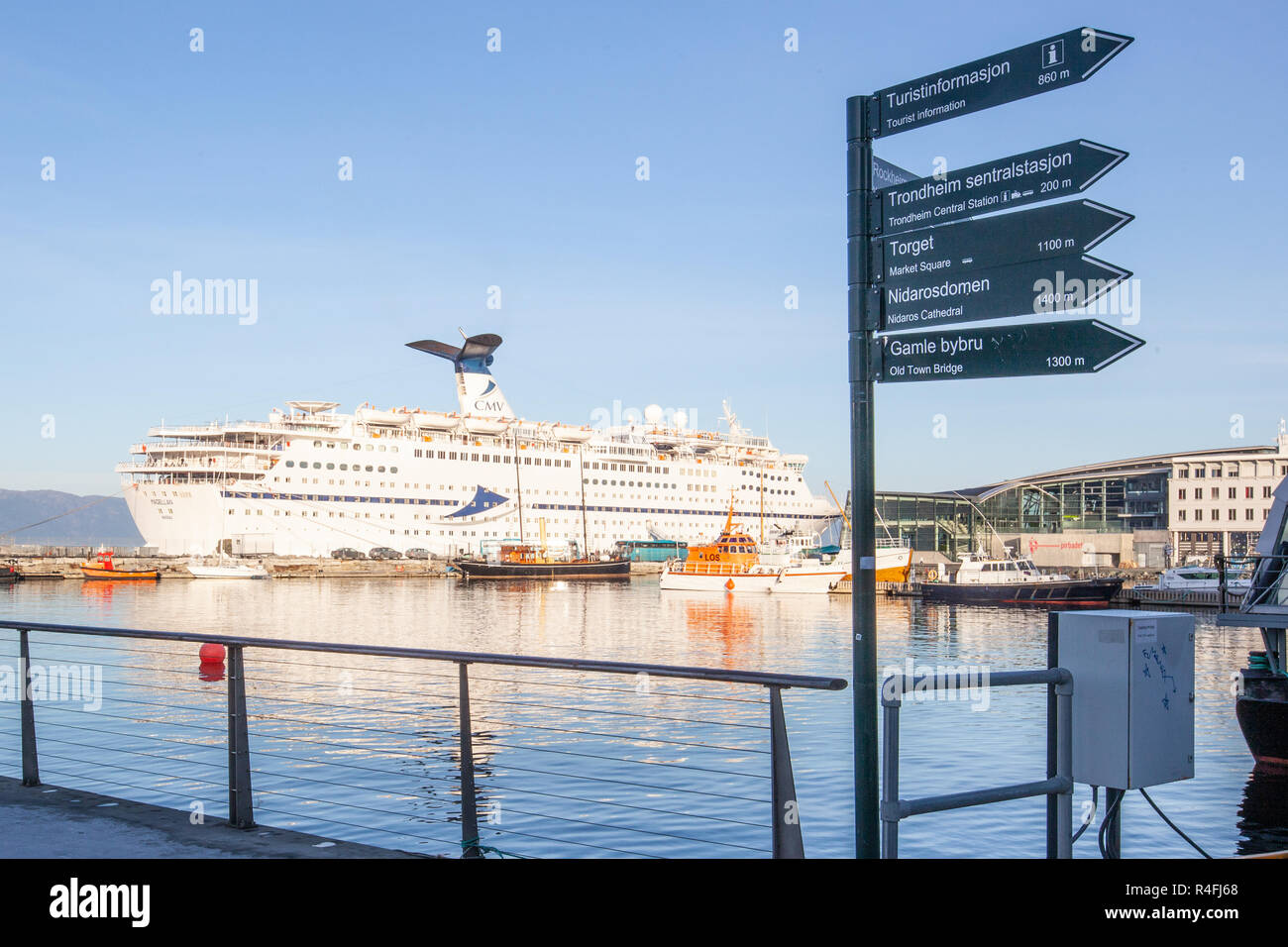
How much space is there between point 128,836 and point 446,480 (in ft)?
285

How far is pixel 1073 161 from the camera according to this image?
4121mm

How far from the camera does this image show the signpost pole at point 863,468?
4.10 metres

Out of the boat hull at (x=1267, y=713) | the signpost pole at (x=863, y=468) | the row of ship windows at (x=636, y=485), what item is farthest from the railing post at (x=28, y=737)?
Answer: the row of ship windows at (x=636, y=485)

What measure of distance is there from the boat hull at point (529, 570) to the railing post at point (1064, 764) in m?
72.7

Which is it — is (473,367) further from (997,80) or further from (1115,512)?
(997,80)

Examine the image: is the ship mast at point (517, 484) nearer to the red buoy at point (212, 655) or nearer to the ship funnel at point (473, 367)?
the ship funnel at point (473, 367)

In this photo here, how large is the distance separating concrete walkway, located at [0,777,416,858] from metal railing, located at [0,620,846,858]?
0.79ft

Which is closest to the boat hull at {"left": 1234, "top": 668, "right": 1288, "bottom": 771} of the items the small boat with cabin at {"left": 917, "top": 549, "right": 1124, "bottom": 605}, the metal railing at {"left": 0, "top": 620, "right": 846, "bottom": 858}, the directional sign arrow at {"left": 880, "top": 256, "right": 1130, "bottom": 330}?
the metal railing at {"left": 0, "top": 620, "right": 846, "bottom": 858}

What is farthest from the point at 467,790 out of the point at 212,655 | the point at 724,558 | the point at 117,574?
the point at 117,574

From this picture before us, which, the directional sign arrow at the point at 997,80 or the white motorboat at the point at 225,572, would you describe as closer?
the directional sign arrow at the point at 997,80

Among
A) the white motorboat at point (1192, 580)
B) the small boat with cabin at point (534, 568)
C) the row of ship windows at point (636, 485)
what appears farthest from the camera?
the row of ship windows at point (636, 485)

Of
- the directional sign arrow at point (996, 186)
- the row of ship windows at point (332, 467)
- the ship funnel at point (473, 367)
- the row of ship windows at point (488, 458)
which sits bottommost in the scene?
the directional sign arrow at point (996, 186)

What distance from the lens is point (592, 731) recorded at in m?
13.6
